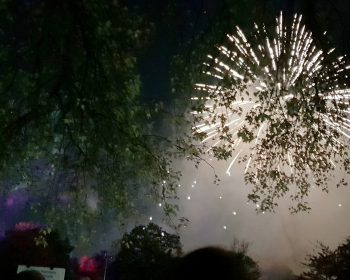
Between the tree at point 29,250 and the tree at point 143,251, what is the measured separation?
4.43 meters

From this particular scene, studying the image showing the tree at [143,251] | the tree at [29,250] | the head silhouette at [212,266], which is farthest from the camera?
the tree at [143,251]

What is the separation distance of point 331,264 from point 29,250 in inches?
679

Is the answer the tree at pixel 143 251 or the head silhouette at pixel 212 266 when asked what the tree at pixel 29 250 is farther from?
the head silhouette at pixel 212 266

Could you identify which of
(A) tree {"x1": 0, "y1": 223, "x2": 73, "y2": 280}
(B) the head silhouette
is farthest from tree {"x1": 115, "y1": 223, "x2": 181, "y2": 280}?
(B) the head silhouette

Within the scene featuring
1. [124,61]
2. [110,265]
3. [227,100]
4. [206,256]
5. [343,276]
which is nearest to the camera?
[206,256]

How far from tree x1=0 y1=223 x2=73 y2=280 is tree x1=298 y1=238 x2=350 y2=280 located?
15105 millimetres

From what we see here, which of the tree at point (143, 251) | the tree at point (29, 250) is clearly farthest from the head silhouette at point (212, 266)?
the tree at point (143, 251)

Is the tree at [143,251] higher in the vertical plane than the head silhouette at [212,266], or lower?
higher

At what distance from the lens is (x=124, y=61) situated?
9.30m

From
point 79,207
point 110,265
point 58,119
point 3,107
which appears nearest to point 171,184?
point 79,207

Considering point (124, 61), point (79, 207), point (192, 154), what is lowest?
point (79, 207)

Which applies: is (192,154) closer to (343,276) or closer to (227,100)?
(227,100)

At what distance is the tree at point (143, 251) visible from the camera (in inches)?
1262

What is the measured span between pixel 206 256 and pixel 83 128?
7.86 metres
